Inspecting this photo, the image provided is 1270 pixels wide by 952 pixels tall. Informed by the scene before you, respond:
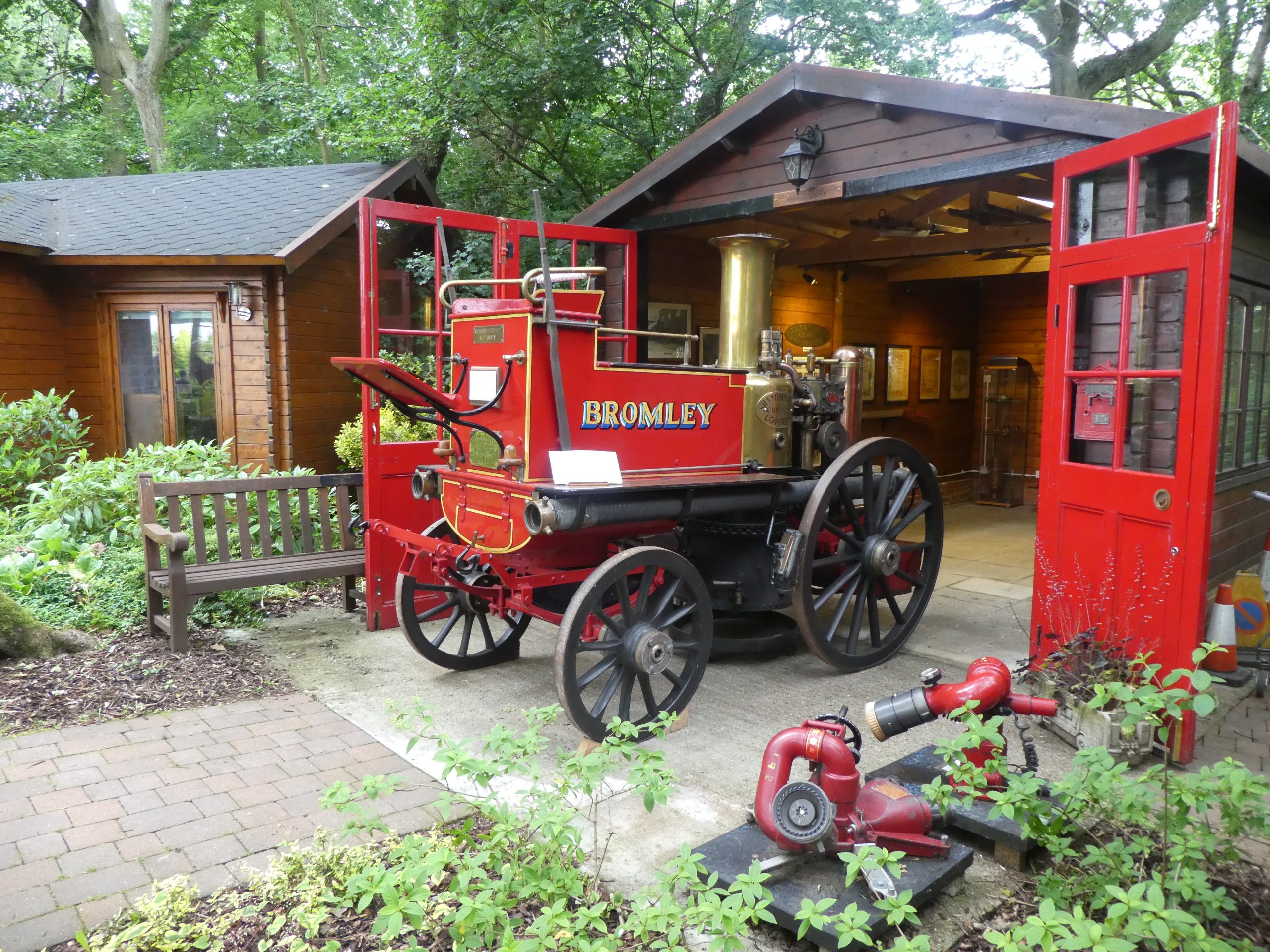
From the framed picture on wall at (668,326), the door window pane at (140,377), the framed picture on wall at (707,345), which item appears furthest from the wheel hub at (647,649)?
the door window pane at (140,377)

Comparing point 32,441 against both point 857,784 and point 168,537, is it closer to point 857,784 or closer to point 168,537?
point 168,537

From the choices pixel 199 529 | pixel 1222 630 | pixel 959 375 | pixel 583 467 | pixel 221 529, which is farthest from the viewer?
pixel 959 375

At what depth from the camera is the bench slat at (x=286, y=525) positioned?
556 cm

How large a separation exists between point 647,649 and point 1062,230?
278cm

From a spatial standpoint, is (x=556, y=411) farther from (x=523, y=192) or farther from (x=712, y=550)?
(x=523, y=192)

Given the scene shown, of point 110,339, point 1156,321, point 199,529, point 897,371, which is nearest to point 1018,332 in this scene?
point 897,371

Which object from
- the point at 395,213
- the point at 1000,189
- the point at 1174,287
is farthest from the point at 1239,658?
the point at 395,213

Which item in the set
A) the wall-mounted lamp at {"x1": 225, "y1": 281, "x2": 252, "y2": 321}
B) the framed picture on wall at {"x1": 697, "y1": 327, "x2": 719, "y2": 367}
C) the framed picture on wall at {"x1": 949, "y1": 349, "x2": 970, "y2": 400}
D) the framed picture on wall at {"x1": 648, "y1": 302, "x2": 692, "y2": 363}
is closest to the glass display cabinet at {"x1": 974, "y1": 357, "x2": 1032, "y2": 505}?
the framed picture on wall at {"x1": 949, "y1": 349, "x2": 970, "y2": 400}

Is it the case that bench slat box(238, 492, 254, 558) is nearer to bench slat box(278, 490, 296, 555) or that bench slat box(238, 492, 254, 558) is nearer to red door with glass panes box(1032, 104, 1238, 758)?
bench slat box(278, 490, 296, 555)

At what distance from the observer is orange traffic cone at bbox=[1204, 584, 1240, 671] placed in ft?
15.3

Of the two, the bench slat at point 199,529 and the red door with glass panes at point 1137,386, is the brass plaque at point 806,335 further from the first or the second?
the bench slat at point 199,529

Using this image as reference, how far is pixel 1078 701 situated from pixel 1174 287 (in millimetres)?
1851

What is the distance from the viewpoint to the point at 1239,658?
4508mm

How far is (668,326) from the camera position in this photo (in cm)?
796
